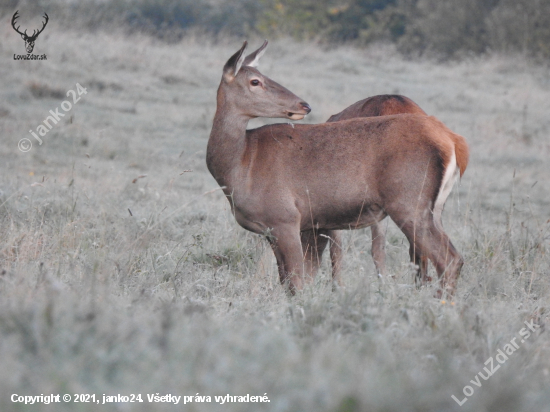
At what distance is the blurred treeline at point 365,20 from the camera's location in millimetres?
22391

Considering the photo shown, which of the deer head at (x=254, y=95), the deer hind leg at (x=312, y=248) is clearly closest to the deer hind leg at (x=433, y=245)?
the deer hind leg at (x=312, y=248)

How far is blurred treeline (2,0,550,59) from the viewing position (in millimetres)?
22391

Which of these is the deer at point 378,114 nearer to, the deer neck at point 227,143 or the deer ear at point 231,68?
the deer neck at point 227,143

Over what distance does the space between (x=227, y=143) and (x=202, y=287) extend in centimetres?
112

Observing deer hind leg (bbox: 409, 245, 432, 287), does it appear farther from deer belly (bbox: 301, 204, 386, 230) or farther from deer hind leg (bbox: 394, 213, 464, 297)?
deer belly (bbox: 301, 204, 386, 230)

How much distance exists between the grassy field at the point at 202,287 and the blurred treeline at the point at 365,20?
987 cm

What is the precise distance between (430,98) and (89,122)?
7.29 meters

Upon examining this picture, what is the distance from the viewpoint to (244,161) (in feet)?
16.9

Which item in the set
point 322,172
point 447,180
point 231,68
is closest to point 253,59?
point 231,68

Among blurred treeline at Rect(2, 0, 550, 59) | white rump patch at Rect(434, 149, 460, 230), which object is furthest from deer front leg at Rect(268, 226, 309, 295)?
blurred treeline at Rect(2, 0, 550, 59)

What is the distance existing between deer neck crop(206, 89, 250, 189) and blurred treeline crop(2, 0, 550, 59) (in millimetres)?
17097

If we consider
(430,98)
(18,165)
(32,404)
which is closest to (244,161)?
(32,404)

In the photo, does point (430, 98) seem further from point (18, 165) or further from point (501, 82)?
point (18, 165)

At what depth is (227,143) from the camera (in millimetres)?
5207
